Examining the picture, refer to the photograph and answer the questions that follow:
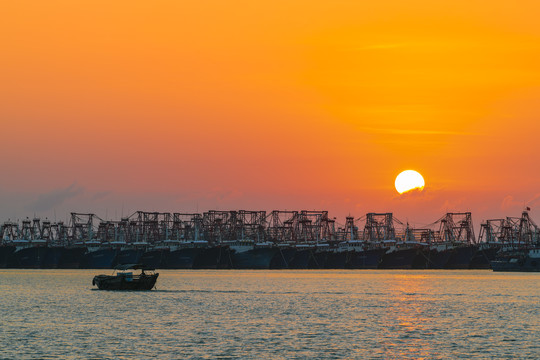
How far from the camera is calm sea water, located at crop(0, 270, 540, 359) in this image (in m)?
66.1

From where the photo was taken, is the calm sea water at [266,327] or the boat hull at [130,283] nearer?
the calm sea water at [266,327]

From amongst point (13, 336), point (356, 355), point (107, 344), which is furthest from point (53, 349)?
point (356, 355)

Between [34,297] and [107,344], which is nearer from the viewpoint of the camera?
[107,344]

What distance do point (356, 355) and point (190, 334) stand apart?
19.8 meters

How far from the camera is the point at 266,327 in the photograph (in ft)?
279

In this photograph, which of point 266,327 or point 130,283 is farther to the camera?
point 130,283

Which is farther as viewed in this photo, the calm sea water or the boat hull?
the boat hull

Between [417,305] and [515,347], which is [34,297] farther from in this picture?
[515,347]

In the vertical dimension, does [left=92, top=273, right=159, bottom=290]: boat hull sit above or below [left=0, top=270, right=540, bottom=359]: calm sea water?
above

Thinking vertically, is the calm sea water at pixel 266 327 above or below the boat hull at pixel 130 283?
below

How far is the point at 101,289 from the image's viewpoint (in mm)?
148500

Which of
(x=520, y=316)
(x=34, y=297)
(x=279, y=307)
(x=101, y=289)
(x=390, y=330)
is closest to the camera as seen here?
(x=390, y=330)

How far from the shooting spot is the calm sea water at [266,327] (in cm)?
6612

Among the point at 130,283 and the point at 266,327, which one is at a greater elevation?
the point at 130,283
